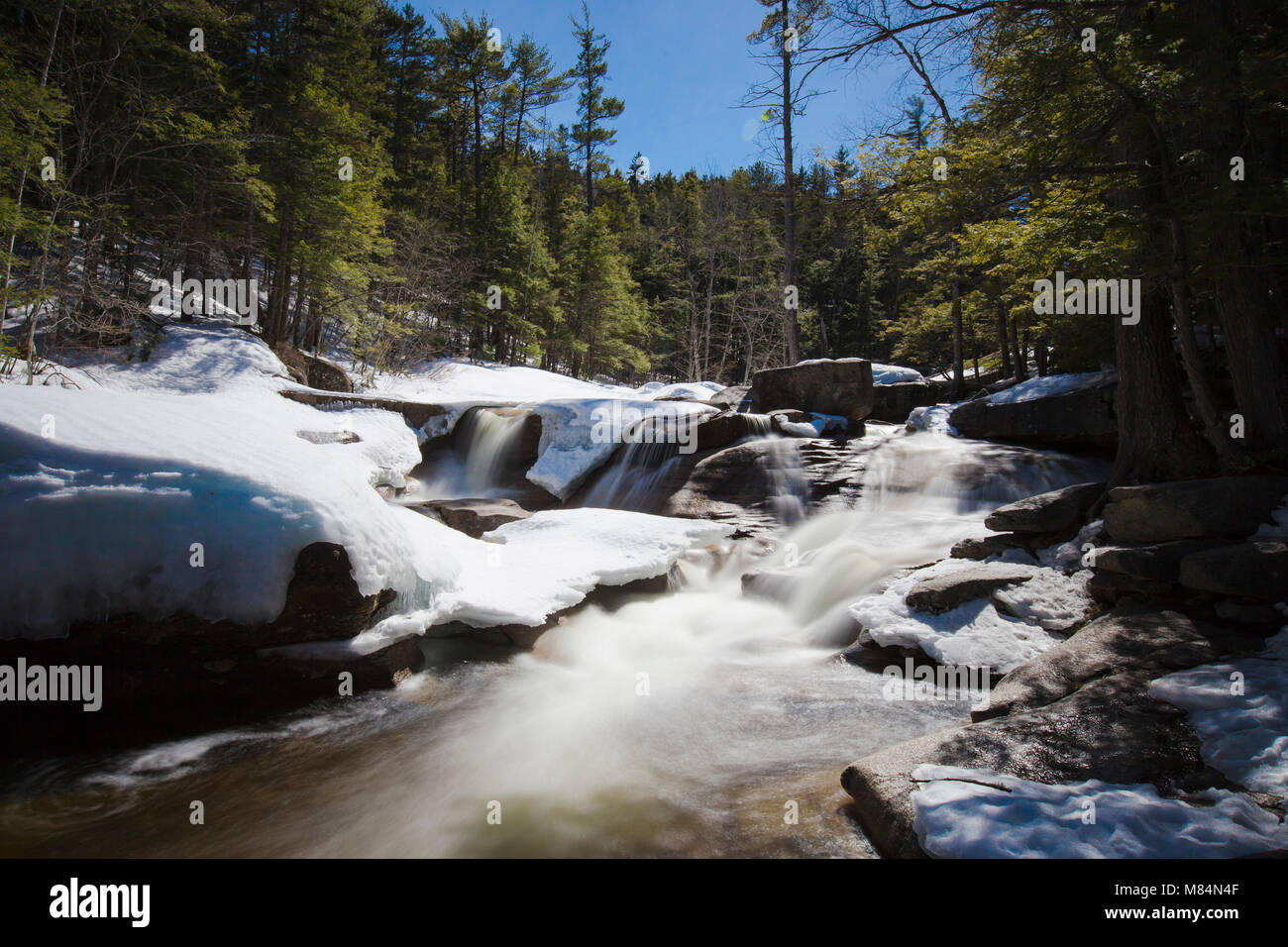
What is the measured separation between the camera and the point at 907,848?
8.52 feet

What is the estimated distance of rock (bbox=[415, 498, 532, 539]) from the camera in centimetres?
967

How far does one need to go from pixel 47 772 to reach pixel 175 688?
0.72m

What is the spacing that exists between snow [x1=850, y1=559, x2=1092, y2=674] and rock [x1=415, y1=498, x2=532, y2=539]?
20.0 ft

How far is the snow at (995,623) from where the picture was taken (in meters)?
4.99

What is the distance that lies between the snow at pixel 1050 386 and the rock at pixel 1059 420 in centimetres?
17

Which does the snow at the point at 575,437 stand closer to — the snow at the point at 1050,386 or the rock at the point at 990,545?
the snow at the point at 1050,386

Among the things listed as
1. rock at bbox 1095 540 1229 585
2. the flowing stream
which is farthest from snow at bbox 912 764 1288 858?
rock at bbox 1095 540 1229 585

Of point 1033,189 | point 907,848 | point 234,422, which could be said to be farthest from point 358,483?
point 1033,189

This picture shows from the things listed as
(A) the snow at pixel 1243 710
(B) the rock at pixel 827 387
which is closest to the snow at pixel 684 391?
(B) the rock at pixel 827 387

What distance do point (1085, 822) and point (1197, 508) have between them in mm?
3932

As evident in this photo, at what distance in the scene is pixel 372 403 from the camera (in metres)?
13.4

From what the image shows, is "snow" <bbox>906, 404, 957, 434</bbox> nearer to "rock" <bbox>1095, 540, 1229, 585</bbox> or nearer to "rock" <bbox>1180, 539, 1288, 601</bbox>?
"rock" <bbox>1095, 540, 1229, 585</bbox>

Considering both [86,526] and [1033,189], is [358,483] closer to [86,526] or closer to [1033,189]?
[86,526]

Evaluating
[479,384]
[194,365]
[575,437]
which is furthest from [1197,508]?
[479,384]
